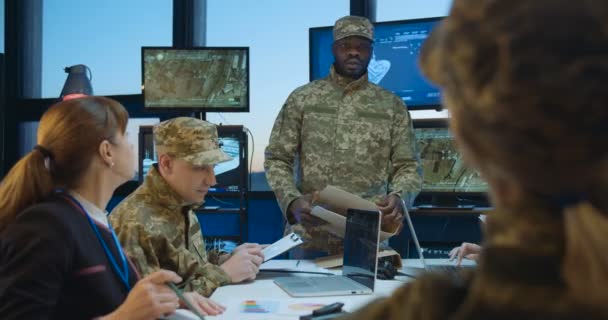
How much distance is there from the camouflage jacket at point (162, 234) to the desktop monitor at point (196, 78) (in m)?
1.67

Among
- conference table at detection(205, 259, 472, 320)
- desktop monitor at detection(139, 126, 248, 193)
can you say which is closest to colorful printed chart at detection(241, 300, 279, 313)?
conference table at detection(205, 259, 472, 320)

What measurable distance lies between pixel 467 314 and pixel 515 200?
3.3 inches

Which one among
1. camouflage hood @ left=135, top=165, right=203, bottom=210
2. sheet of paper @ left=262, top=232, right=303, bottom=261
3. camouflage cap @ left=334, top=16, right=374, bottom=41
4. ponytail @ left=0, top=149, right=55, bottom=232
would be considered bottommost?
sheet of paper @ left=262, top=232, right=303, bottom=261

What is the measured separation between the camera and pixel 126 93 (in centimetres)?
443

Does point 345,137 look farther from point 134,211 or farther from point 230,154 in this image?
point 134,211

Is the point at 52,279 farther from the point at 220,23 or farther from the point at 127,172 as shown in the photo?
the point at 220,23

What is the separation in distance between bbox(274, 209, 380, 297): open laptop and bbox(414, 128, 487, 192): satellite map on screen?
59.6 inches

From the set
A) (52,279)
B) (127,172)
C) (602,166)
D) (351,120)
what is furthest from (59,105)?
(351,120)

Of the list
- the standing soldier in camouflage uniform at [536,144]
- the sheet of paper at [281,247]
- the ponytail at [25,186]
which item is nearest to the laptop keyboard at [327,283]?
the sheet of paper at [281,247]

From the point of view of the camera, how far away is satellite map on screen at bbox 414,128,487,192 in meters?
3.39

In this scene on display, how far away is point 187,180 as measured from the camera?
77.0 inches

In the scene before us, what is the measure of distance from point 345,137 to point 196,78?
1.25 meters

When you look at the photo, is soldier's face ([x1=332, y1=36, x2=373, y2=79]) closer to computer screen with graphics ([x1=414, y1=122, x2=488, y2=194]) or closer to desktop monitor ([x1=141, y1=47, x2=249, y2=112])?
computer screen with graphics ([x1=414, y1=122, x2=488, y2=194])

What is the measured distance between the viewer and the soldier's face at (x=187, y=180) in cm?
195
